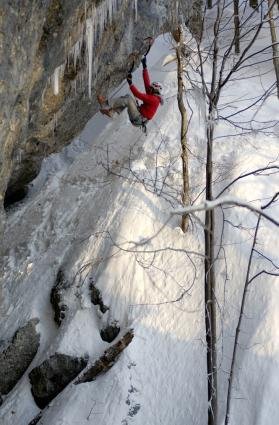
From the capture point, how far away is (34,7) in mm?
4973

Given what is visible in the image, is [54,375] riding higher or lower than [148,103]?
lower

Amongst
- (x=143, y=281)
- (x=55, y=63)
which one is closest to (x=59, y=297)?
(x=143, y=281)

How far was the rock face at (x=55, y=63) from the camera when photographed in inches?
196

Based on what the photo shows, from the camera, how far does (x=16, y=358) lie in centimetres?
757

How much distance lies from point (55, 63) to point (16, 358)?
4.63 metres

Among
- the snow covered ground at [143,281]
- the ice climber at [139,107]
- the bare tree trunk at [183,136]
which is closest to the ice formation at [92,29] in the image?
the ice climber at [139,107]

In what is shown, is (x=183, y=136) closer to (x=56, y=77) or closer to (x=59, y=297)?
(x=56, y=77)

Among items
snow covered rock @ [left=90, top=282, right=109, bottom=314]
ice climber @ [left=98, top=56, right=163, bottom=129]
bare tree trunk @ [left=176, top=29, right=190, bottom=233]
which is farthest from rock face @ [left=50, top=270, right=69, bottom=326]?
ice climber @ [left=98, top=56, right=163, bottom=129]

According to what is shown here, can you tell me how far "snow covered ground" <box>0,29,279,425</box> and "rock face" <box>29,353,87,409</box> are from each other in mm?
123

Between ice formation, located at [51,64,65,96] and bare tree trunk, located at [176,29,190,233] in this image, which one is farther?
ice formation, located at [51,64,65,96]

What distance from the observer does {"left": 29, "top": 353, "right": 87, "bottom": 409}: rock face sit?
7.05 metres

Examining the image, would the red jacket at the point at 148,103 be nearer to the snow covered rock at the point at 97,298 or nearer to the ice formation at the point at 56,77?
the ice formation at the point at 56,77

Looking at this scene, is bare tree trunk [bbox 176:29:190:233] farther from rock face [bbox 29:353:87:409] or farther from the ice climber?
rock face [bbox 29:353:87:409]

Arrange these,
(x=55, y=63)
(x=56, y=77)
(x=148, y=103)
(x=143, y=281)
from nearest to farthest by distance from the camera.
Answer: (x=55, y=63)
(x=56, y=77)
(x=143, y=281)
(x=148, y=103)
